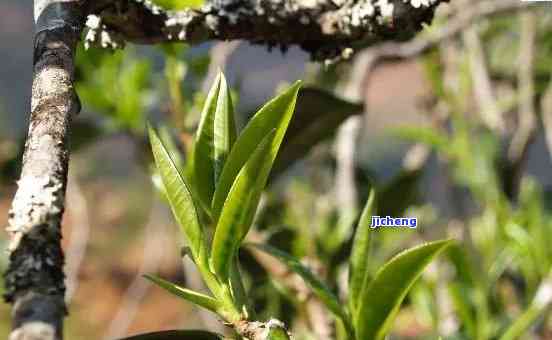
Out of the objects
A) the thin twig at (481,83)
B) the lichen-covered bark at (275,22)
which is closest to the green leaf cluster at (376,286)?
the lichen-covered bark at (275,22)

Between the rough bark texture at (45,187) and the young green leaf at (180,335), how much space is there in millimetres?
127

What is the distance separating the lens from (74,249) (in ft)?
6.61

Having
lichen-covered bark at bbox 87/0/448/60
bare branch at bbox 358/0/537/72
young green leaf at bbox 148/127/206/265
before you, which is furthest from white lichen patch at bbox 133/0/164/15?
bare branch at bbox 358/0/537/72

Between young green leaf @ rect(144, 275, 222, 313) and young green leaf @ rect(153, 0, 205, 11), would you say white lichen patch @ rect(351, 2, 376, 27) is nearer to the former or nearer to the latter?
young green leaf @ rect(153, 0, 205, 11)

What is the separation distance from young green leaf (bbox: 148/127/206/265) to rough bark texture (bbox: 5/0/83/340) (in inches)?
2.0

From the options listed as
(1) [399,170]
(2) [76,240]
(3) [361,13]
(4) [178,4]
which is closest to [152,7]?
(4) [178,4]

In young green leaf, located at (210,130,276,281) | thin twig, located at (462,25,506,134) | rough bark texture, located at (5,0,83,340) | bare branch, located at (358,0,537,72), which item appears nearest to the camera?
rough bark texture, located at (5,0,83,340)

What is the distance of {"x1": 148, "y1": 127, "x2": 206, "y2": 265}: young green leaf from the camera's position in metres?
0.34

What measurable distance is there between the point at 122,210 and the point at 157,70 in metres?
2.28

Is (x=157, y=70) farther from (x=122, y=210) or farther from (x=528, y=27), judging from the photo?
(x=122, y=210)

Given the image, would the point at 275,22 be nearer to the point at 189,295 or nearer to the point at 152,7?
the point at 152,7

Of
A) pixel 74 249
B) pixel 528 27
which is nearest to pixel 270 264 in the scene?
pixel 528 27

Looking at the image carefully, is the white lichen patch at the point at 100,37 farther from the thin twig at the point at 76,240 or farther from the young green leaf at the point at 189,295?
the thin twig at the point at 76,240

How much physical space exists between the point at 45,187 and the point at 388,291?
9.4 inches
